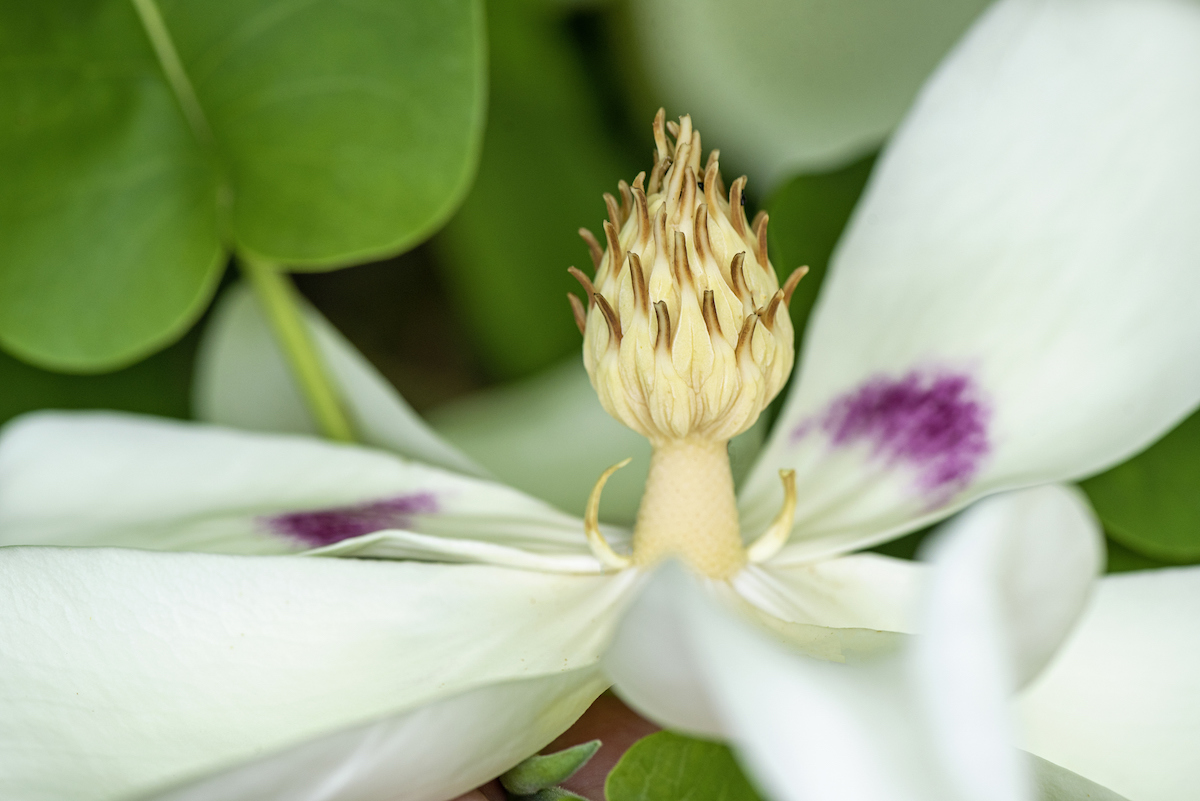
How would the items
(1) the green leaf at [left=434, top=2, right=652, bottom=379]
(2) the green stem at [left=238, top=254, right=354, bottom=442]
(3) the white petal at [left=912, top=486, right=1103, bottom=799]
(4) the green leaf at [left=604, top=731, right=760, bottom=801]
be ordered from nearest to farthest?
(3) the white petal at [left=912, top=486, right=1103, bottom=799], (4) the green leaf at [left=604, top=731, right=760, bottom=801], (2) the green stem at [left=238, top=254, right=354, bottom=442], (1) the green leaf at [left=434, top=2, right=652, bottom=379]

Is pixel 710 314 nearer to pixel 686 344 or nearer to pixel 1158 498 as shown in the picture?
pixel 686 344

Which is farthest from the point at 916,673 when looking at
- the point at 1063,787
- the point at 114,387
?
the point at 114,387

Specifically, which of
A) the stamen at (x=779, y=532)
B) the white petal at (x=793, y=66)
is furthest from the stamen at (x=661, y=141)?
the white petal at (x=793, y=66)

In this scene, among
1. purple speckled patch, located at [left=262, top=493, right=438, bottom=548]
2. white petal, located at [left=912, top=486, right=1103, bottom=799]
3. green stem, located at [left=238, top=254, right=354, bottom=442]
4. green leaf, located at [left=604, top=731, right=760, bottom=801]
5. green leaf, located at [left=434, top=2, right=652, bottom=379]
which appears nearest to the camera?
white petal, located at [left=912, top=486, right=1103, bottom=799]

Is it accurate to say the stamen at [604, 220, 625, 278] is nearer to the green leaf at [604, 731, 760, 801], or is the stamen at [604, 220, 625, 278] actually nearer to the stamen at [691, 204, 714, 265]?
the stamen at [691, 204, 714, 265]

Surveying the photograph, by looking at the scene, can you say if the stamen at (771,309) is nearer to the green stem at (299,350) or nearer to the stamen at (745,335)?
the stamen at (745,335)

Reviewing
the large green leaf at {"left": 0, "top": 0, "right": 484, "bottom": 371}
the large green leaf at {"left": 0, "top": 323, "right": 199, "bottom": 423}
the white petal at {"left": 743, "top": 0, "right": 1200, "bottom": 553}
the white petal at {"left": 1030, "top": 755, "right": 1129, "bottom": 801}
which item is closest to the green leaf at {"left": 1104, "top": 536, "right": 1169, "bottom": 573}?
the white petal at {"left": 743, "top": 0, "right": 1200, "bottom": 553}
